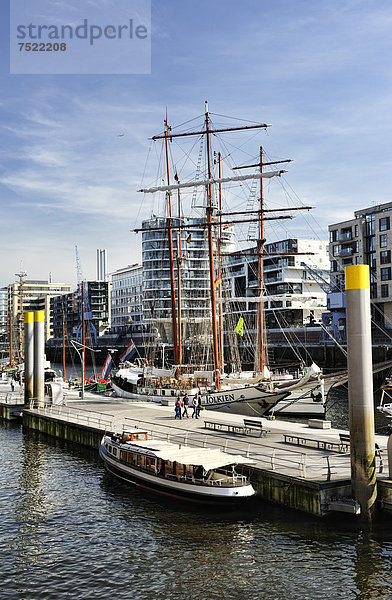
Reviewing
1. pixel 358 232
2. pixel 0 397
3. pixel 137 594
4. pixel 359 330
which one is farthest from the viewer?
pixel 358 232

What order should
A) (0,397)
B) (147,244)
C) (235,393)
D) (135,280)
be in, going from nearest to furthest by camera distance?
1. (235,393)
2. (0,397)
3. (147,244)
4. (135,280)

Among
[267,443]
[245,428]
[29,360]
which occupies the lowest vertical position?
[267,443]

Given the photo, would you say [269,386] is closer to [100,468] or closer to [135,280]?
[100,468]

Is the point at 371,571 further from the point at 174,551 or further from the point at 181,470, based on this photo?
the point at 181,470

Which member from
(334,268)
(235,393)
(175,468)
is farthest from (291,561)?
(334,268)

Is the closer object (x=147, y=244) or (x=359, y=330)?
(x=359, y=330)

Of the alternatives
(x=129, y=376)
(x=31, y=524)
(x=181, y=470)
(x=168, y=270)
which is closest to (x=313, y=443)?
(x=181, y=470)

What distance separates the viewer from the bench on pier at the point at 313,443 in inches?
1099

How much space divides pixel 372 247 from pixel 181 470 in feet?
276

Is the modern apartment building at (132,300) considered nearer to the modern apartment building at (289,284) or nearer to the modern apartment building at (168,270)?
the modern apartment building at (168,270)

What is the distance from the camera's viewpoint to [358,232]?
344ft

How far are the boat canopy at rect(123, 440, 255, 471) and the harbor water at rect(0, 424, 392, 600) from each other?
6.17 feet

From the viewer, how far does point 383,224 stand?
97.3 metres

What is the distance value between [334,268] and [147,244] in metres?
54.7
